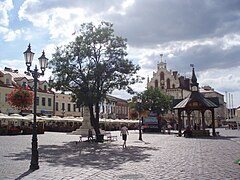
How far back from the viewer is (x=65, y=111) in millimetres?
72250

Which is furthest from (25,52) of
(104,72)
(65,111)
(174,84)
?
(174,84)

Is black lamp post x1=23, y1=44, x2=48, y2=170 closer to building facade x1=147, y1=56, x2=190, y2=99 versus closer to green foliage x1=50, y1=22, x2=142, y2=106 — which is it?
green foliage x1=50, y1=22, x2=142, y2=106

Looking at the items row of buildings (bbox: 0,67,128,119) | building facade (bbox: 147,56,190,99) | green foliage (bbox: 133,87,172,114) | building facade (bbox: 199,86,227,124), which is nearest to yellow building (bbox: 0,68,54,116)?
row of buildings (bbox: 0,67,128,119)

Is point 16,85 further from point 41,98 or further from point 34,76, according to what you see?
point 34,76

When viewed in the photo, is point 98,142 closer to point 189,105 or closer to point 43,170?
point 189,105

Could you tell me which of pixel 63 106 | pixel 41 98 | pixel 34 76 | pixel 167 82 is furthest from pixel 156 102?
pixel 34 76

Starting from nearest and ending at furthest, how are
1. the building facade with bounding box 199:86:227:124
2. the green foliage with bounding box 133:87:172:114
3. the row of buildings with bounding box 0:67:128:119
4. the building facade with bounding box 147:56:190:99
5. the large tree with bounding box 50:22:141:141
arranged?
the large tree with bounding box 50:22:141:141
the row of buildings with bounding box 0:67:128:119
the green foliage with bounding box 133:87:172:114
the building facade with bounding box 147:56:190:99
the building facade with bounding box 199:86:227:124

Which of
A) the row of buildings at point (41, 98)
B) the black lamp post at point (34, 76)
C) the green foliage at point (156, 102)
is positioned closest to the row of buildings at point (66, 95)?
the row of buildings at point (41, 98)

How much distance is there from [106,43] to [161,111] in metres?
34.8

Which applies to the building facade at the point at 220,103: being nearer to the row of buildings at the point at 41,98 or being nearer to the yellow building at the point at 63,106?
the row of buildings at the point at 41,98

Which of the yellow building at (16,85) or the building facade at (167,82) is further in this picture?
the building facade at (167,82)

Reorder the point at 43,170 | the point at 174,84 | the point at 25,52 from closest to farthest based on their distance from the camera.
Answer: the point at 43,170 < the point at 25,52 < the point at 174,84

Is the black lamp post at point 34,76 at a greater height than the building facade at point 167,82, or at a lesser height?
lesser

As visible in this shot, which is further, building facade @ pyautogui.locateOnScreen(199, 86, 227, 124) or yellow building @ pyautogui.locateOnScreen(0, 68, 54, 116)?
building facade @ pyautogui.locateOnScreen(199, 86, 227, 124)
